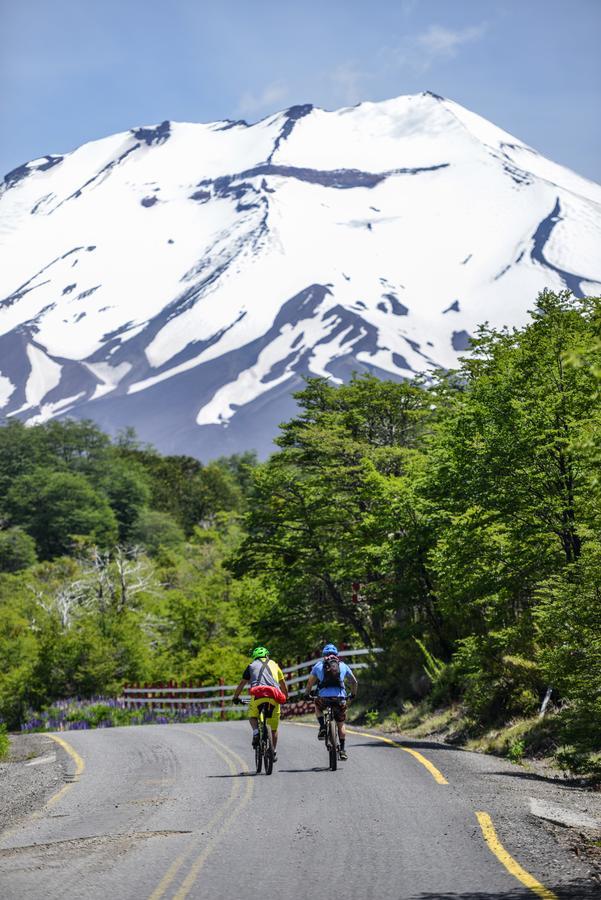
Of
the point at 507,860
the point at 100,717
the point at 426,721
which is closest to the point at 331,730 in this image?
the point at 507,860

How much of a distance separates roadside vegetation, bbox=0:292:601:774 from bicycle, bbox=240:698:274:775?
4503 millimetres

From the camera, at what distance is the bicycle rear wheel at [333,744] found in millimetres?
15586

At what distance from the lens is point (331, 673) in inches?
635

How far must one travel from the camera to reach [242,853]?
9.36m

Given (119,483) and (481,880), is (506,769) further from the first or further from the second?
(119,483)

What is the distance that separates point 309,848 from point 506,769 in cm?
762

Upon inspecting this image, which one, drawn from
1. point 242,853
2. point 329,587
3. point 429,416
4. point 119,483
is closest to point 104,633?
point 329,587

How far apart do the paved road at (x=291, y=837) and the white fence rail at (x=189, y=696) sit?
17.4m

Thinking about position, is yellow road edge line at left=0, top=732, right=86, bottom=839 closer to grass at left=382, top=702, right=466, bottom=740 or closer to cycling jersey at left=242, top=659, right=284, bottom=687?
cycling jersey at left=242, top=659, right=284, bottom=687

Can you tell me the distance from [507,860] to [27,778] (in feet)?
40.5

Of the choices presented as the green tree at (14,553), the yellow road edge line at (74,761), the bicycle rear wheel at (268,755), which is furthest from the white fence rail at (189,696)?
the green tree at (14,553)

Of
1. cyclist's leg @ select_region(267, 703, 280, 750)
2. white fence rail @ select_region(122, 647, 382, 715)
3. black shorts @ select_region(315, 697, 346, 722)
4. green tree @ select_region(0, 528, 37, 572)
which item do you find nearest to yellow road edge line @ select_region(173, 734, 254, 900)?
cyclist's leg @ select_region(267, 703, 280, 750)

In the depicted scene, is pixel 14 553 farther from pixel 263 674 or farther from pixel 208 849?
pixel 208 849

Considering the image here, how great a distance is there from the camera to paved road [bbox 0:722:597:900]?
8.02 meters
